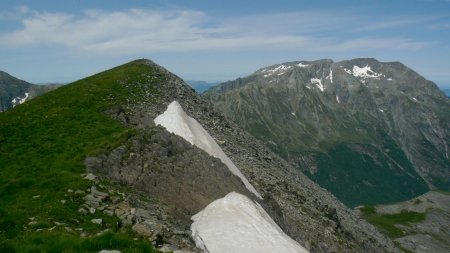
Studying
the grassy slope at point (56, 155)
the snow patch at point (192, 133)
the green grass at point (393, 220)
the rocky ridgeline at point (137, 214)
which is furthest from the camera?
the green grass at point (393, 220)

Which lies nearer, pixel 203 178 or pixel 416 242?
pixel 203 178

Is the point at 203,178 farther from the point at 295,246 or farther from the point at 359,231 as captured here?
the point at 359,231

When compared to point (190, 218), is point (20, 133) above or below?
above

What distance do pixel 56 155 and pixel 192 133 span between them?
14.4 m

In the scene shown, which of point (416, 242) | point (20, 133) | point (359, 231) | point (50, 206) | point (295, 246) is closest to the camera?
point (50, 206)

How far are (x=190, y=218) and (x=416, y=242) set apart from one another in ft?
461

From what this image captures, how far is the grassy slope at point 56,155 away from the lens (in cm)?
1838

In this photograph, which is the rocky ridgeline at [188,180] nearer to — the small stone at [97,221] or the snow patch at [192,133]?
the small stone at [97,221]

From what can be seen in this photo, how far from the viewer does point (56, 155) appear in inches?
1398

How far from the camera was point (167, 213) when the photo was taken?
2791 centimetres

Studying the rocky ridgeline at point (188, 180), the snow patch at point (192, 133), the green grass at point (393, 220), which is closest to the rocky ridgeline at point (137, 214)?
the rocky ridgeline at point (188, 180)

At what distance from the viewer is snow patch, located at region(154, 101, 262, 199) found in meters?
43.9

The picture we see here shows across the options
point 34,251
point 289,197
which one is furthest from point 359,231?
point 34,251

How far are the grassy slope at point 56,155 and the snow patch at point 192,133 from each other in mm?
5185
